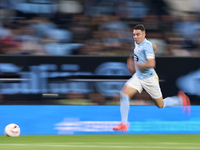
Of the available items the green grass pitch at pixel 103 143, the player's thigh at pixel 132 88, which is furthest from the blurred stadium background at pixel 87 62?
the player's thigh at pixel 132 88

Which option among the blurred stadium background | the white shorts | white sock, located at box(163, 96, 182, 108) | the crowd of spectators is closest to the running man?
the white shorts

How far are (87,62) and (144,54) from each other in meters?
2.06

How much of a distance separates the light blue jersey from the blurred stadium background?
1.73 metres

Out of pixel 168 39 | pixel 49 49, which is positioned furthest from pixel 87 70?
pixel 168 39

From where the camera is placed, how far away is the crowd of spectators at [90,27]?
8.83 metres

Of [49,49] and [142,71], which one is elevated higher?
[49,49]

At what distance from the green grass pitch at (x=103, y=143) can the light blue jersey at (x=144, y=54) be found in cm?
104

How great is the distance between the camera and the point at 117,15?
917cm

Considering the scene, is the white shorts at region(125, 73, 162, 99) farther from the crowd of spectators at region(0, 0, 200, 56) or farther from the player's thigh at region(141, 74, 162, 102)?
the crowd of spectators at region(0, 0, 200, 56)

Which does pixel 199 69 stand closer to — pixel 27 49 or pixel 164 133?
pixel 164 133

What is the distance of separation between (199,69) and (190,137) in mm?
1624

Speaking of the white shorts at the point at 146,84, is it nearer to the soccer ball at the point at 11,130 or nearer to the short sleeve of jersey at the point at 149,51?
the short sleeve of jersey at the point at 149,51

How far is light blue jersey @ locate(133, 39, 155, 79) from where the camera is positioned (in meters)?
6.71

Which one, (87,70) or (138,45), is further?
(87,70)
